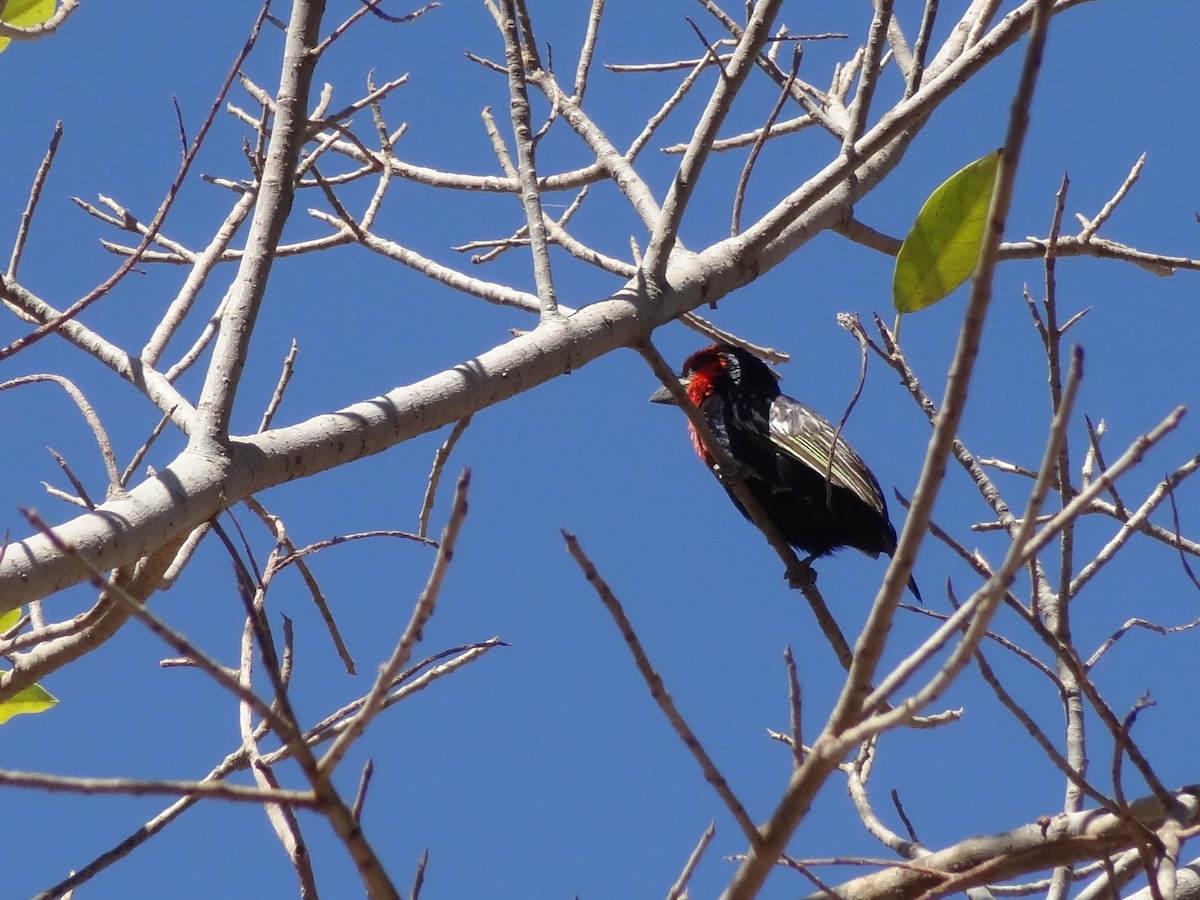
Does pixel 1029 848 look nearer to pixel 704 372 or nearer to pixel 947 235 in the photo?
pixel 947 235

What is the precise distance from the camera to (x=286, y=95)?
2.51m

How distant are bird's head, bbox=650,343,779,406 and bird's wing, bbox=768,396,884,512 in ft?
1.48

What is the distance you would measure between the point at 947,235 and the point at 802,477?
3.05 metres

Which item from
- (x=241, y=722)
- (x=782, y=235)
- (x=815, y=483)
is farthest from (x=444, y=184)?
(x=815, y=483)

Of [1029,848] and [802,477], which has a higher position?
[802,477]

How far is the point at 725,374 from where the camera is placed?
6.41 metres

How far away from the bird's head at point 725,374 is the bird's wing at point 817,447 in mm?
450

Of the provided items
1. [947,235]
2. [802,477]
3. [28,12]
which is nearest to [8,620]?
[28,12]

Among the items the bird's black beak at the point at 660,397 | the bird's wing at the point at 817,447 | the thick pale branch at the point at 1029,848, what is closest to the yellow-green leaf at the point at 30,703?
the thick pale branch at the point at 1029,848

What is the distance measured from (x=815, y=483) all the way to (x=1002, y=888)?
2.30 metres

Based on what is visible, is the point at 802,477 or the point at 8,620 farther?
the point at 802,477

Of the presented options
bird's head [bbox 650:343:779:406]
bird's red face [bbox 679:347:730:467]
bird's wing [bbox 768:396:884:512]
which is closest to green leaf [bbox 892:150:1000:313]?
bird's wing [bbox 768:396:884:512]

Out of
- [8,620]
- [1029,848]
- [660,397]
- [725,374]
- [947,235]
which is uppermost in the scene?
[660,397]

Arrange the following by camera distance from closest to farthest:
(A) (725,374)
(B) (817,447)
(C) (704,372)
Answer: (B) (817,447)
(A) (725,374)
(C) (704,372)
